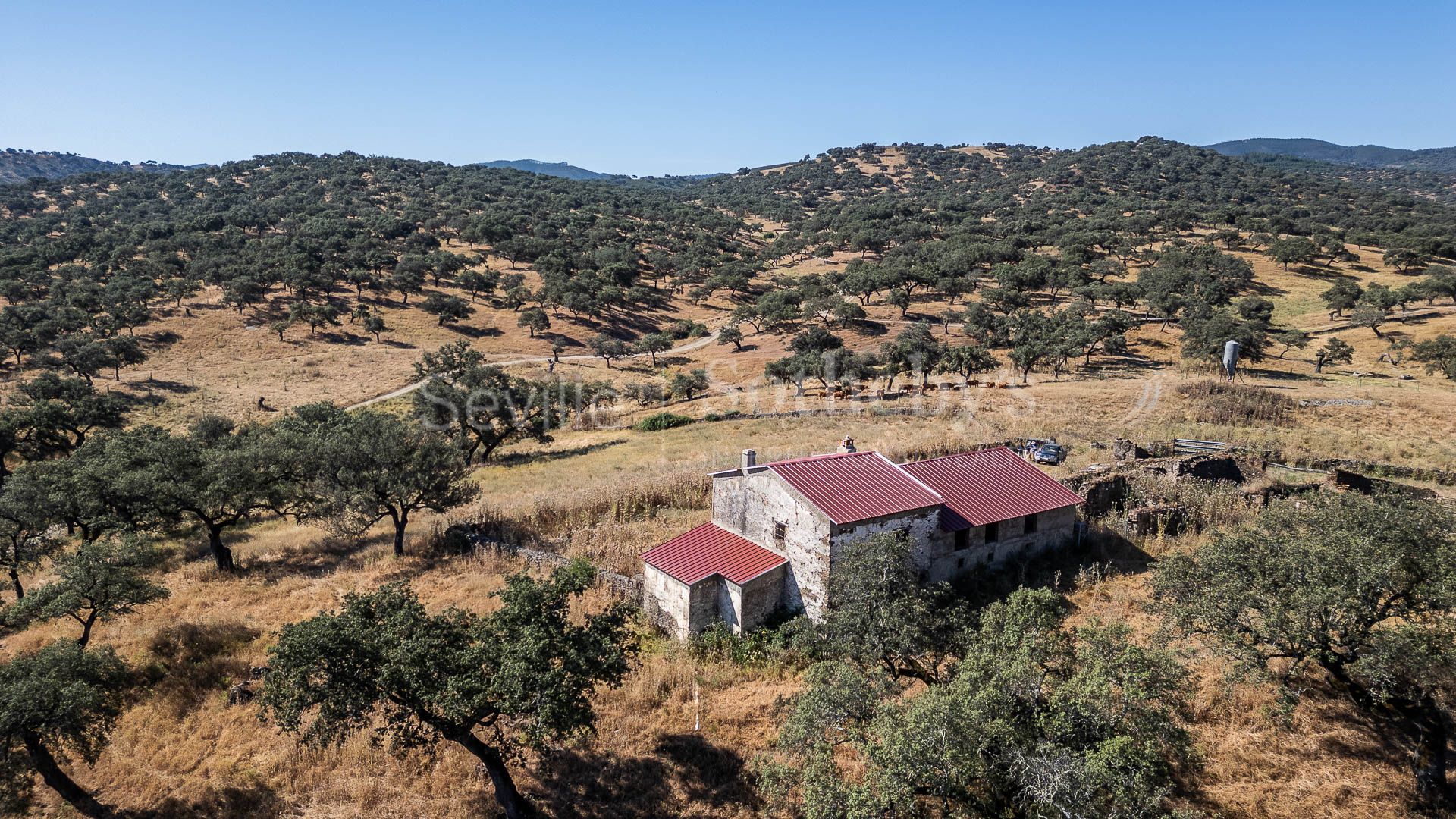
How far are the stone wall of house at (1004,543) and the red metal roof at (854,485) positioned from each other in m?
1.67

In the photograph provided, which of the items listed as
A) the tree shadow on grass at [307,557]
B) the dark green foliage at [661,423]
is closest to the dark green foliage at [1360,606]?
the tree shadow on grass at [307,557]

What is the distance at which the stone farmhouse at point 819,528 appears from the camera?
19.5m

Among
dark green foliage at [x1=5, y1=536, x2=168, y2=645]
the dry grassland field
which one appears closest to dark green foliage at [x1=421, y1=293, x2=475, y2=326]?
the dry grassland field

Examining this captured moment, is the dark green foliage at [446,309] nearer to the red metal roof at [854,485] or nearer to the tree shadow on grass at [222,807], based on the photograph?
the red metal roof at [854,485]

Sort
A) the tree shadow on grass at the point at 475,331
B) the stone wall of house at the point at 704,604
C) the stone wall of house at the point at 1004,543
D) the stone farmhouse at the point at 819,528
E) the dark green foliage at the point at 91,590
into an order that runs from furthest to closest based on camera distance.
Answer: the tree shadow on grass at the point at 475,331, the stone wall of house at the point at 1004,543, the stone farmhouse at the point at 819,528, the stone wall of house at the point at 704,604, the dark green foliage at the point at 91,590

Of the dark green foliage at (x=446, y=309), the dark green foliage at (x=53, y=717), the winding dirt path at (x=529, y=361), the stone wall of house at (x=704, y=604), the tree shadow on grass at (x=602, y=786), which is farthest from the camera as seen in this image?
the dark green foliage at (x=446, y=309)

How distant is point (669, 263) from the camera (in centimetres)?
11750

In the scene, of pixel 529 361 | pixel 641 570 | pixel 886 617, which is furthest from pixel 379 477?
pixel 529 361

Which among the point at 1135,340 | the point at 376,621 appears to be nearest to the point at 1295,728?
the point at 376,621

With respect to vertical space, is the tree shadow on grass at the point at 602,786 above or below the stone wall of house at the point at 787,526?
below

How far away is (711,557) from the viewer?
2055 centimetres

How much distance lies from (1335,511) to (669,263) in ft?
357

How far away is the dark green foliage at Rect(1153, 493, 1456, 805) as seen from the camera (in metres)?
11.8

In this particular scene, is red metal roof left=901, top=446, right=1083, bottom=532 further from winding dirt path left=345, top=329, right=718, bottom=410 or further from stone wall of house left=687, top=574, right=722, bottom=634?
winding dirt path left=345, top=329, right=718, bottom=410
